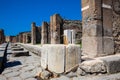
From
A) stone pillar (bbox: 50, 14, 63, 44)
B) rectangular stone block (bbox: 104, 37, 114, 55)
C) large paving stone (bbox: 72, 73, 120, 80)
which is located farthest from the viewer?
stone pillar (bbox: 50, 14, 63, 44)

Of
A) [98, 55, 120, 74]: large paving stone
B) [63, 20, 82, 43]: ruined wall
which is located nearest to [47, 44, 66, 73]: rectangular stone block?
[98, 55, 120, 74]: large paving stone

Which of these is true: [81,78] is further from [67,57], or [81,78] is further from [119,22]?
[119,22]

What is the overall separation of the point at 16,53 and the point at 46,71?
383 centimetres

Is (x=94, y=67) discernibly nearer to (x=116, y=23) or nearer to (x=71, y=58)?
(x=71, y=58)

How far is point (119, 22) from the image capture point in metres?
5.20

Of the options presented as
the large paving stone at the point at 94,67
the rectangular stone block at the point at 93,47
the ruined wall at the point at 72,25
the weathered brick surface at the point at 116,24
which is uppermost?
the ruined wall at the point at 72,25

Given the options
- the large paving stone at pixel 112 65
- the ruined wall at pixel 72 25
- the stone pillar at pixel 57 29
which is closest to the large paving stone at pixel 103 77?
the large paving stone at pixel 112 65

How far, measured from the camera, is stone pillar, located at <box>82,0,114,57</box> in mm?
4707

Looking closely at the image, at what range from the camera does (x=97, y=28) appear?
4.71 metres

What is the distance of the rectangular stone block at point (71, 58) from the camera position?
3246 millimetres

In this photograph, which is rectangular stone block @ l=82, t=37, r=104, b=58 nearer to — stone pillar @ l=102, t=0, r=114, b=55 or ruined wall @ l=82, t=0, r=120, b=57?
ruined wall @ l=82, t=0, r=120, b=57

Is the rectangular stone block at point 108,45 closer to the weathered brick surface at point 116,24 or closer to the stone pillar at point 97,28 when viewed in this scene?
the stone pillar at point 97,28

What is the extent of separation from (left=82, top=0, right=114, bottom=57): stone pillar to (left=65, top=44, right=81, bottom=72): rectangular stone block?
1.47m

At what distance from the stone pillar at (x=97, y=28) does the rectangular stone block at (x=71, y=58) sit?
1.47 metres
